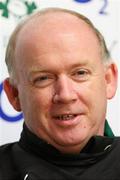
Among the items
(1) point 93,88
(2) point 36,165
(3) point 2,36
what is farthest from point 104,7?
(2) point 36,165

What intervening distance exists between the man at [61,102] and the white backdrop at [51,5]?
458 millimetres

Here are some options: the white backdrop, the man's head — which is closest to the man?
the man's head

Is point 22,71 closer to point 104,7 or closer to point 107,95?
point 107,95

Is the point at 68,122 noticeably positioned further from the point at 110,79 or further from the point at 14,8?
the point at 14,8

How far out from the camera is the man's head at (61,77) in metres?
1.01

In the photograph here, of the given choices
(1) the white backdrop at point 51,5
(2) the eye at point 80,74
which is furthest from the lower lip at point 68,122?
(1) the white backdrop at point 51,5

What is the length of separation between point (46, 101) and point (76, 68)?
114 millimetres

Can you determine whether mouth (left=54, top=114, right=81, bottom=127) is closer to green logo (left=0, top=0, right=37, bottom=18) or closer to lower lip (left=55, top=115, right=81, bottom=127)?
lower lip (left=55, top=115, right=81, bottom=127)

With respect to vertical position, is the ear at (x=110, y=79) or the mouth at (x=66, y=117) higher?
the ear at (x=110, y=79)

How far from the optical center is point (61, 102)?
99 cm

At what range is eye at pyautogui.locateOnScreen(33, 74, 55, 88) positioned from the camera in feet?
3.37

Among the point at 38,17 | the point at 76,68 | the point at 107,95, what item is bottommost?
the point at 107,95

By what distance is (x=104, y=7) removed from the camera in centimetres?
166

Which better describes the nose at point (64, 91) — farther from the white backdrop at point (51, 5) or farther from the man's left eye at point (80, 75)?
the white backdrop at point (51, 5)
